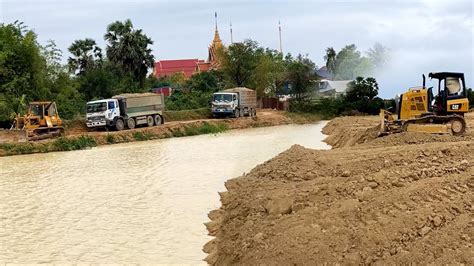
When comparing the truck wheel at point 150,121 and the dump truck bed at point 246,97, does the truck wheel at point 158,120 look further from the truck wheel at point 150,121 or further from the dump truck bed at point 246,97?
the dump truck bed at point 246,97

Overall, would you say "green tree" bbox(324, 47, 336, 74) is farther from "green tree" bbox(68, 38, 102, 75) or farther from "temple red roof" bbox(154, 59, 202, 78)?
"green tree" bbox(68, 38, 102, 75)

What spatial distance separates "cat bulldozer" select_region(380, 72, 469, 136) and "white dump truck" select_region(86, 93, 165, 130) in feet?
70.9

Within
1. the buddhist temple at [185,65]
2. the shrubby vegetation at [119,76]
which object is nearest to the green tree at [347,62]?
the buddhist temple at [185,65]

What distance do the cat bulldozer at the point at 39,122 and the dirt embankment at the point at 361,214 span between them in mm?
22600

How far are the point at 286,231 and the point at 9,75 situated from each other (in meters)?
35.0

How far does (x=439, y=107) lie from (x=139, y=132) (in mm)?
21956

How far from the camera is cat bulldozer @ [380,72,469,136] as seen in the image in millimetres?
17516

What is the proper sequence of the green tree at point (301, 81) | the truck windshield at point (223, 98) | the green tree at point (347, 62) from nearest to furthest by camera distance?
the truck windshield at point (223, 98) < the green tree at point (301, 81) < the green tree at point (347, 62)

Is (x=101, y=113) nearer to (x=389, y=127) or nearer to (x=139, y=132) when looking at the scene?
(x=139, y=132)

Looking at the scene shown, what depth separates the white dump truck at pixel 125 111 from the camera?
3553 centimetres

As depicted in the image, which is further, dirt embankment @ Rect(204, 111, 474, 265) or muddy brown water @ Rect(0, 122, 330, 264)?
muddy brown water @ Rect(0, 122, 330, 264)

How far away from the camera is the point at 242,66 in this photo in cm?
5894

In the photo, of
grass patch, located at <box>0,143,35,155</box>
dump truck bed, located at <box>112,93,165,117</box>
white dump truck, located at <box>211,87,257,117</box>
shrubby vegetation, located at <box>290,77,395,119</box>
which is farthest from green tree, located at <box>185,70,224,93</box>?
grass patch, located at <box>0,143,35,155</box>

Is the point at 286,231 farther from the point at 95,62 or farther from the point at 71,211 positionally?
the point at 95,62
